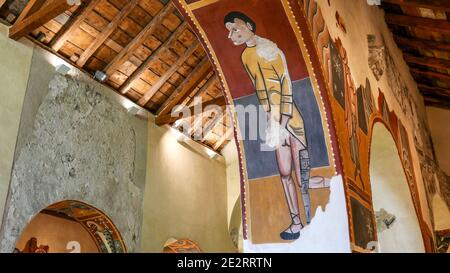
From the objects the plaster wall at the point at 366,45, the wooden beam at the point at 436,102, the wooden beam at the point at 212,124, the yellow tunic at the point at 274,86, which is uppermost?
the wooden beam at the point at 436,102

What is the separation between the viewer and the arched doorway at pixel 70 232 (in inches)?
336

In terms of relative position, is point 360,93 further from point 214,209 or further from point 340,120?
point 214,209

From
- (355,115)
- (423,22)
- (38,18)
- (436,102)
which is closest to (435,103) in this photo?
(436,102)

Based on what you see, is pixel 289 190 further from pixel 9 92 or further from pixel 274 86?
pixel 9 92

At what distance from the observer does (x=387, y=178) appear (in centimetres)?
724

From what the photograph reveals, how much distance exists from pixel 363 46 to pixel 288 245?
133 inches

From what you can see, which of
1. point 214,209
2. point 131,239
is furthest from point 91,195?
point 214,209

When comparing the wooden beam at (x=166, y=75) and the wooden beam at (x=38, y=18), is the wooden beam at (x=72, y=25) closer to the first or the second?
the wooden beam at (x=38, y=18)

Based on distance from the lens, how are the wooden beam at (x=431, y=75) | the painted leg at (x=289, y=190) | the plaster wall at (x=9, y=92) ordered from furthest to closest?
the wooden beam at (x=431, y=75) < the plaster wall at (x=9, y=92) < the painted leg at (x=289, y=190)

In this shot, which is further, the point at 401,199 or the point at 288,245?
the point at 401,199

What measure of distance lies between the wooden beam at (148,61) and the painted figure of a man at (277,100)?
4.94 meters

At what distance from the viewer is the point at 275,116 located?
4469 mm

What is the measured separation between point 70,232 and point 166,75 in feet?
12.9

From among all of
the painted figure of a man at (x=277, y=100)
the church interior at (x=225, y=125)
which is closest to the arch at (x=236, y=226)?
the church interior at (x=225, y=125)
